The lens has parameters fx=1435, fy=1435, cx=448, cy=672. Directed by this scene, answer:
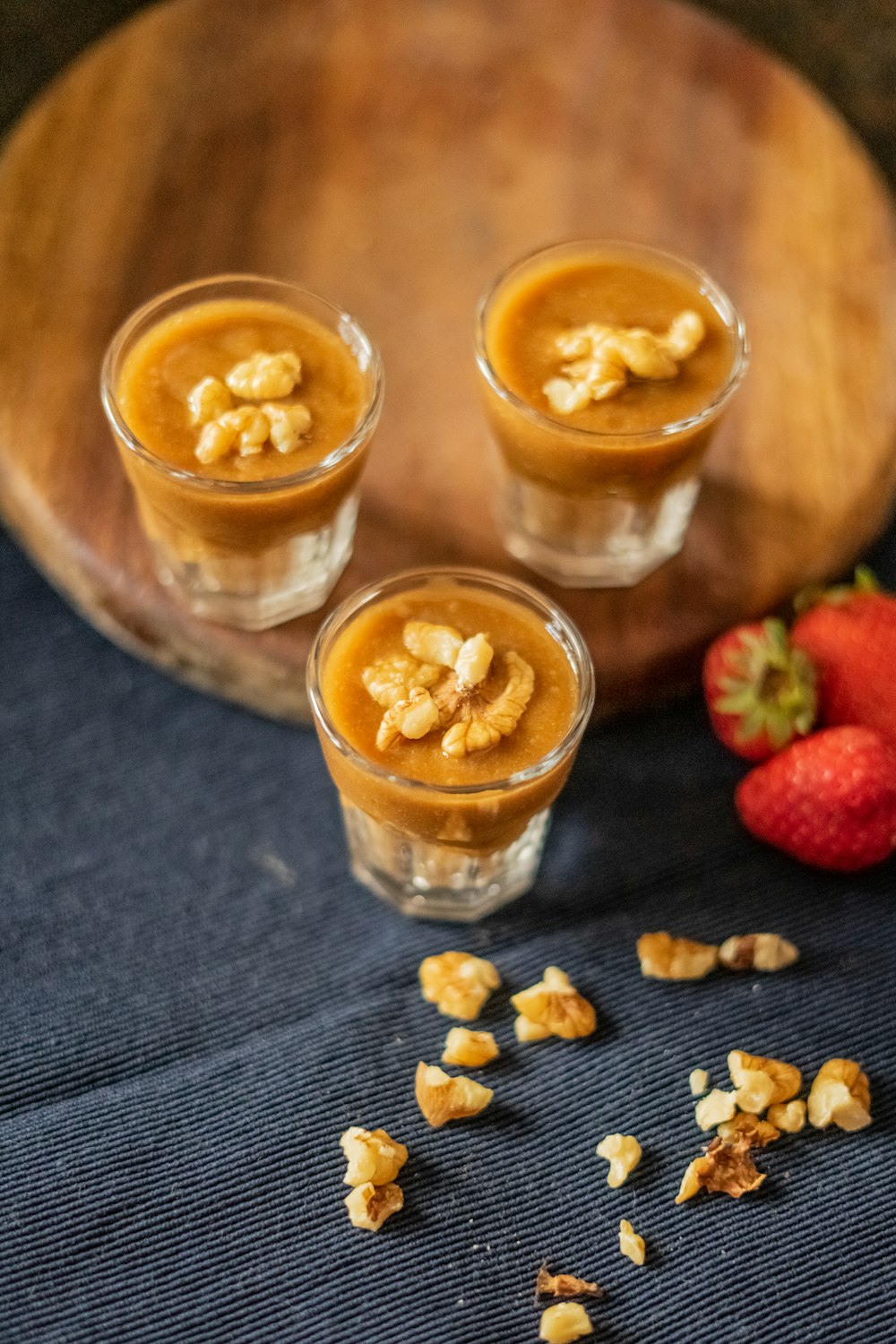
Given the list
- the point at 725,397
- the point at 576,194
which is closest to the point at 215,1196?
the point at 725,397

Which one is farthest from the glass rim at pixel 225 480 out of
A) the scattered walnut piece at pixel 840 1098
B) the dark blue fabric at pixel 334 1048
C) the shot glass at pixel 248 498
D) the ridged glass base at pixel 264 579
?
the scattered walnut piece at pixel 840 1098

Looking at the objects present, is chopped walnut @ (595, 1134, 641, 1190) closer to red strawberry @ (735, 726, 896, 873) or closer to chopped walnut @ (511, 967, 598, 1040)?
chopped walnut @ (511, 967, 598, 1040)

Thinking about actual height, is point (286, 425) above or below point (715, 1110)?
above

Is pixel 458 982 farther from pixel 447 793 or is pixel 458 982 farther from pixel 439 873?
pixel 447 793

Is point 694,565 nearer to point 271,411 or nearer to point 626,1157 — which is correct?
point 271,411

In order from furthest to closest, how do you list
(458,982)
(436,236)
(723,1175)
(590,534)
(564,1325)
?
(436,236) → (590,534) → (458,982) → (723,1175) → (564,1325)

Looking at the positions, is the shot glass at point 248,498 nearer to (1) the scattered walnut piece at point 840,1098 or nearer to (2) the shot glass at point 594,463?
(2) the shot glass at point 594,463

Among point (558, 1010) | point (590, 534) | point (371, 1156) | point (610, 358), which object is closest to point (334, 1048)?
point (371, 1156)
